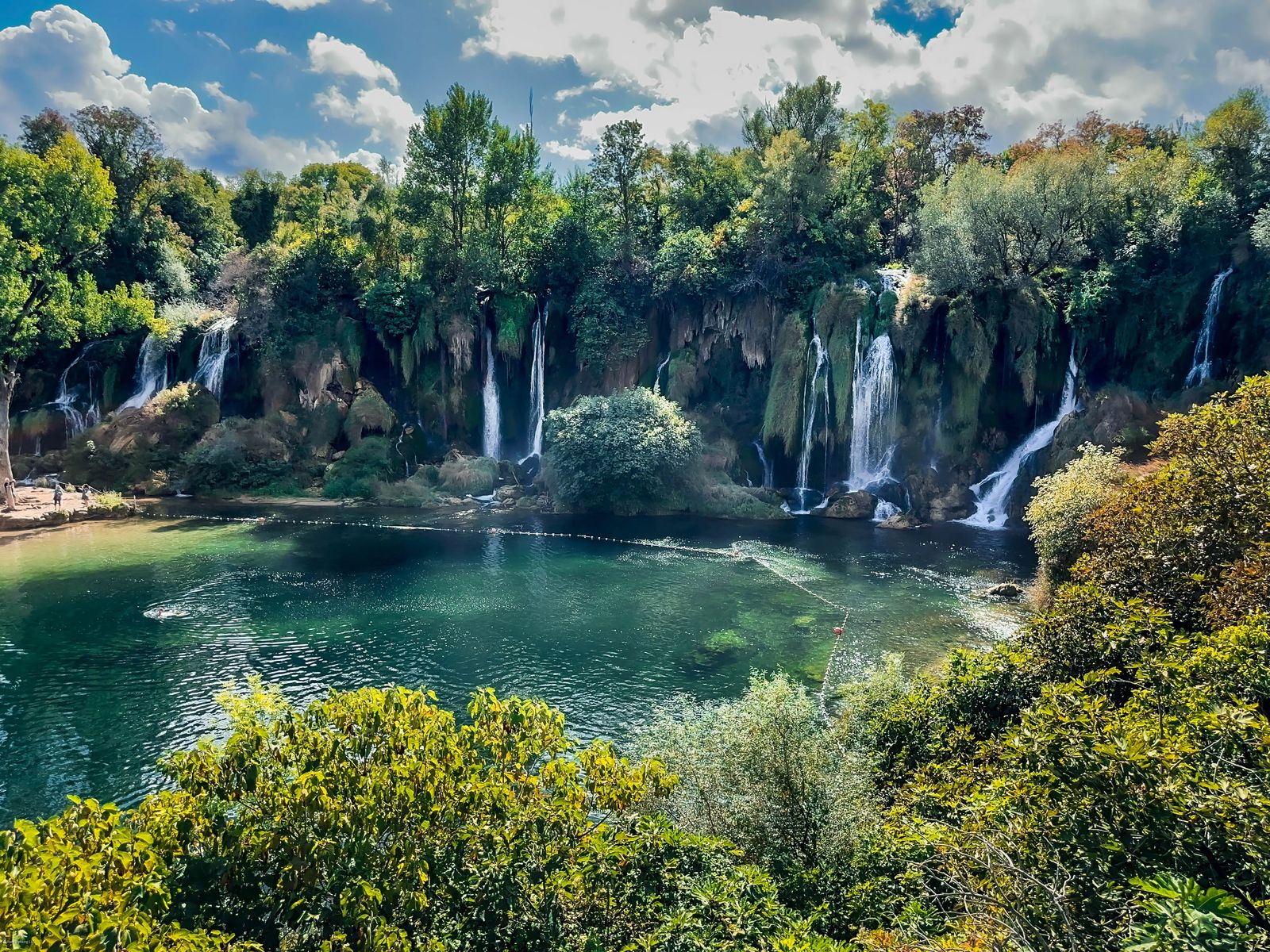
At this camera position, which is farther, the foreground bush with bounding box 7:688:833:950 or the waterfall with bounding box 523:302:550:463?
the waterfall with bounding box 523:302:550:463

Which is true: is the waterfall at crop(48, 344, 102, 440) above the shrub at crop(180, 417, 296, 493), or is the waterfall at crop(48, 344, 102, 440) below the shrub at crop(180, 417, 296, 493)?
above

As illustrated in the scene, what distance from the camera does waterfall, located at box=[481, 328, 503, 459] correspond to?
2072 inches

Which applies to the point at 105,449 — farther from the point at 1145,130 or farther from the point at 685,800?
the point at 1145,130

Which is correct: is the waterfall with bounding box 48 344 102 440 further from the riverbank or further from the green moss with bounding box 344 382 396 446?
the green moss with bounding box 344 382 396 446

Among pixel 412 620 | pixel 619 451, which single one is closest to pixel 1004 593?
pixel 412 620

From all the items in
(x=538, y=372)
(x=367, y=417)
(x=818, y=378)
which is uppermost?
(x=538, y=372)

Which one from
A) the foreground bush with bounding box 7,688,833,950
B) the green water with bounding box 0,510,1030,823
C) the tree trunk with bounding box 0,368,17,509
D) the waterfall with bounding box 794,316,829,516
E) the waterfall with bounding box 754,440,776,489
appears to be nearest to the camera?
the foreground bush with bounding box 7,688,833,950

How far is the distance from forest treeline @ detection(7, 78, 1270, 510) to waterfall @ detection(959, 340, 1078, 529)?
1264 millimetres

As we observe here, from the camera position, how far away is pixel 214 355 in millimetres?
51312

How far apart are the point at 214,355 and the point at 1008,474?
175 ft

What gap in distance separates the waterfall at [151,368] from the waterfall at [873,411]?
46.0 meters

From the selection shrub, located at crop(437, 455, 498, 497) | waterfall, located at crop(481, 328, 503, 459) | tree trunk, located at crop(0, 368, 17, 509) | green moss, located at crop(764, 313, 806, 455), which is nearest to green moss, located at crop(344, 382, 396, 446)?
shrub, located at crop(437, 455, 498, 497)

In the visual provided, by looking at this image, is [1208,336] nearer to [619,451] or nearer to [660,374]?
[660,374]

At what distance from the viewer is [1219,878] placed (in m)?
5.90
